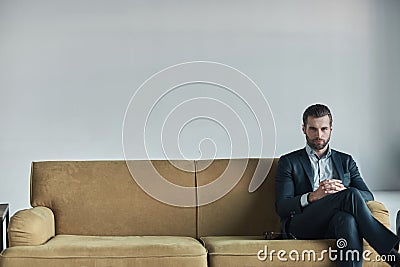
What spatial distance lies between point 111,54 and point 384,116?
2.26m

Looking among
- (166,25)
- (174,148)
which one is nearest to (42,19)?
(166,25)

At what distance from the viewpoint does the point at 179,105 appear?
5969 mm

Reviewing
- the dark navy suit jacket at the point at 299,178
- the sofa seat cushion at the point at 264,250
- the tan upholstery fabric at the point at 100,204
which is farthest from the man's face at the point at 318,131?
the tan upholstery fabric at the point at 100,204

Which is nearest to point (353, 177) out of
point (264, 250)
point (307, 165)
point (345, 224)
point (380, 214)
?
point (307, 165)

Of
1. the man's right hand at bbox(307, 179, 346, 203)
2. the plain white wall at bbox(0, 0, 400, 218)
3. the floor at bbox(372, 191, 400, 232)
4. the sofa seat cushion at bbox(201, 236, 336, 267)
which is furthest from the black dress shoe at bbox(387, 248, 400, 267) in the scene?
the plain white wall at bbox(0, 0, 400, 218)

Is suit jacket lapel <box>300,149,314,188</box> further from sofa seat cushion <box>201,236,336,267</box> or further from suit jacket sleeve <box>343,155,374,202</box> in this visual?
sofa seat cushion <box>201,236,336,267</box>

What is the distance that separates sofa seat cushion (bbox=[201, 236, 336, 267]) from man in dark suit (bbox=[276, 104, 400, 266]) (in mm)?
110

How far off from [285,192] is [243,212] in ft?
1.09

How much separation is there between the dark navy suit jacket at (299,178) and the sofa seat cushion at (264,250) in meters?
0.36

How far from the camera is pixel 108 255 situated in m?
3.78

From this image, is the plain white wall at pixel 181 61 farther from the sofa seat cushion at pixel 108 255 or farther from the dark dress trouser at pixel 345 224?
the sofa seat cushion at pixel 108 255

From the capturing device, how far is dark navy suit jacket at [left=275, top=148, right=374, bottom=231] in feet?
14.0

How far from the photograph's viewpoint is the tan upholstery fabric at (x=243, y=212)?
4.48 metres

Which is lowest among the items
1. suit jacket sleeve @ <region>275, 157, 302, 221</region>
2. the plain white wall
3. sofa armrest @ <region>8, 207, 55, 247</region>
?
sofa armrest @ <region>8, 207, 55, 247</region>
